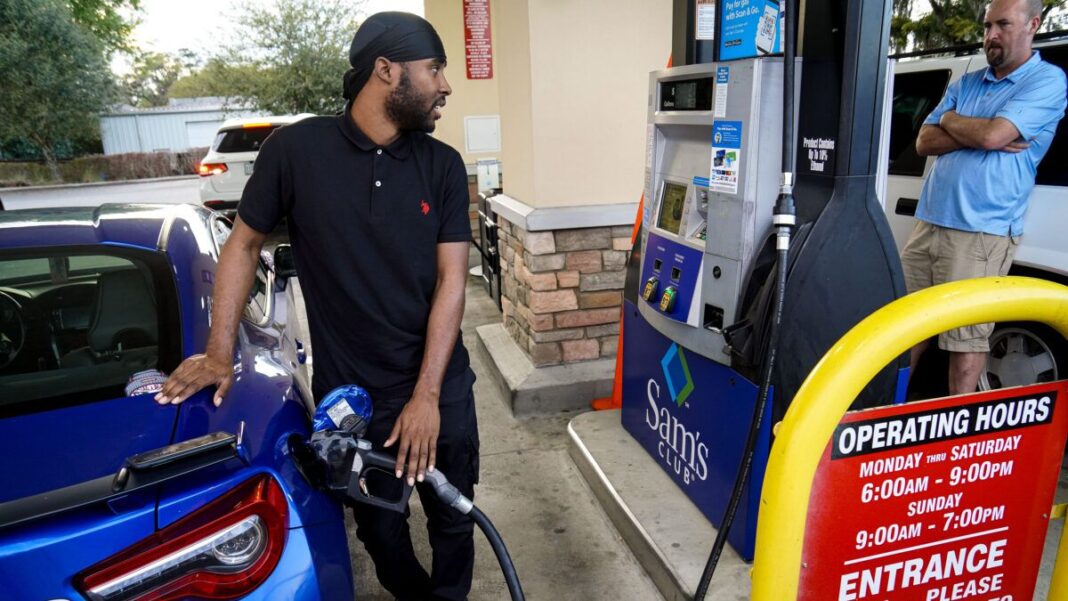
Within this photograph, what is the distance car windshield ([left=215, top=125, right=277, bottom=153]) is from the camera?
10.5 metres

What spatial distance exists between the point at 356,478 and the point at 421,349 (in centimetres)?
48

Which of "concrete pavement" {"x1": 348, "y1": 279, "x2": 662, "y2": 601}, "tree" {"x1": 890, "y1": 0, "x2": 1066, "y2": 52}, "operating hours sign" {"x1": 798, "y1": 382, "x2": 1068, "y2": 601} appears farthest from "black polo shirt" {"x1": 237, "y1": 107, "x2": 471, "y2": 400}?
"tree" {"x1": 890, "y1": 0, "x2": 1066, "y2": 52}

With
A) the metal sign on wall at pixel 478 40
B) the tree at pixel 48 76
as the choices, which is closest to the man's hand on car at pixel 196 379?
the metal sign on wall at pixel 478 40

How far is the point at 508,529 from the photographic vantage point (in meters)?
3.03

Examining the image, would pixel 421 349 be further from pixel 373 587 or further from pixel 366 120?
pixel 373 587

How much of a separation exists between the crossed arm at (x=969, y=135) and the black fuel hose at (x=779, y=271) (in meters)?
1.39

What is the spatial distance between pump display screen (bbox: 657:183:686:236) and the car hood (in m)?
1.80

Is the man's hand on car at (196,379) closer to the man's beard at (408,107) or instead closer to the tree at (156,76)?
the man's beard at (408,107)

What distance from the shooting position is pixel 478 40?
813 centimetres

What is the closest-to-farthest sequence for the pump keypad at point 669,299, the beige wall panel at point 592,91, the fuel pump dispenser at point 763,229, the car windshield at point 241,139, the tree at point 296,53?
the fuel pump dispenser at point 763,229 < the pump keypad at point 669,299 < the beige wall panel at point 592,91 < the car windshield at point 241,139 < the tree at point 296,53

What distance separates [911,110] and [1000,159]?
1184mm

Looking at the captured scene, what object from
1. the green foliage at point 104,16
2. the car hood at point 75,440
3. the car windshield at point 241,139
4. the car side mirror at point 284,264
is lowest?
the car hood at point 75,440

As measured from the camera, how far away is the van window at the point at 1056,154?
3221 mm

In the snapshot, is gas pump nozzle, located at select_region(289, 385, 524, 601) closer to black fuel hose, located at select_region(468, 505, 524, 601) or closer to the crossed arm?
black fuel hose, located at select_region(468, 505, 524, 601)
